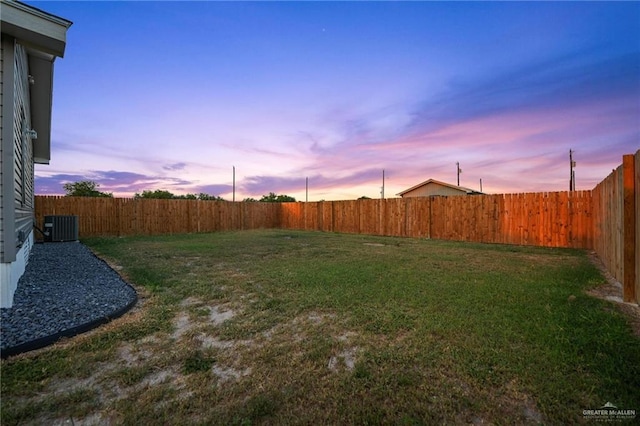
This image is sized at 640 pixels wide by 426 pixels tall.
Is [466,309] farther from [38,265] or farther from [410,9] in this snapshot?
[410,9]

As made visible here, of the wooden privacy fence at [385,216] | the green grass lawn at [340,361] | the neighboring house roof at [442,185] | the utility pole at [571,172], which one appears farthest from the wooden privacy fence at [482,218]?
the utility pole at [571,172]

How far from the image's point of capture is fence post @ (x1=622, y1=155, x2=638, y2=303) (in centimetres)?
316

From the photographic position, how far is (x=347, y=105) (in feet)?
37.8

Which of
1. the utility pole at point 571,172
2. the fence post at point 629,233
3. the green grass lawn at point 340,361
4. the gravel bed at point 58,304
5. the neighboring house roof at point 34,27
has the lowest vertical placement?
the green grass lawn at point 340,361

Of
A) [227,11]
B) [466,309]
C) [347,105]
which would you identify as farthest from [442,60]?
[466,309]

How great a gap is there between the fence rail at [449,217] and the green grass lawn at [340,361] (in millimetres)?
1357

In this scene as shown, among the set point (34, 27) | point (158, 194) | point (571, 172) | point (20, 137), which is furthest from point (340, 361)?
point (158, 194)

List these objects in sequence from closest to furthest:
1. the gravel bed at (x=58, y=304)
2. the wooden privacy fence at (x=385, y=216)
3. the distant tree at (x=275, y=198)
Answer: the gravel bed at (x=58, y=304)
the wooden privacy fence at (x=385, y=216)
the distant tree at (x=275, y=198)

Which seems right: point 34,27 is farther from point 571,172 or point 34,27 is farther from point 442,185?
point 571,172

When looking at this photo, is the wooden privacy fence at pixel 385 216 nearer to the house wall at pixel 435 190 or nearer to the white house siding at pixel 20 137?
the white house siding at pixel 20 137

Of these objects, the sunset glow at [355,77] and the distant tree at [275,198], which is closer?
the sunset glow at [355,77]

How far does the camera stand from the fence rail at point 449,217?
12.2 ft

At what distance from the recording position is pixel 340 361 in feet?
6.40

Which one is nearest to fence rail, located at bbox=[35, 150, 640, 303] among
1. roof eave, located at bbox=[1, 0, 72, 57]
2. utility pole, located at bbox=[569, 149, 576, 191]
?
roof eave, located at bbox=[1, 0, 72, 57]
